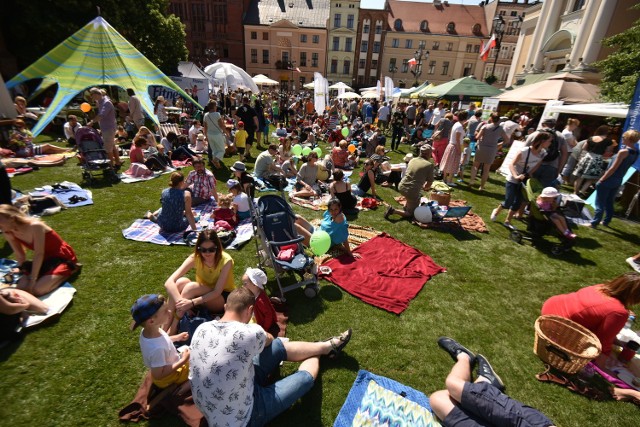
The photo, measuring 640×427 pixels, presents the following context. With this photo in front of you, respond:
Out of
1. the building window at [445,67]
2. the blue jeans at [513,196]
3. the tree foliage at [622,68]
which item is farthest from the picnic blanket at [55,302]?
the building window at [445,67]

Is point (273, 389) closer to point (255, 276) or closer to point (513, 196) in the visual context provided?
point (255, 276)

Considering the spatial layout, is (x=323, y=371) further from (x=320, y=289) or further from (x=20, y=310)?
(x=20, y=310)

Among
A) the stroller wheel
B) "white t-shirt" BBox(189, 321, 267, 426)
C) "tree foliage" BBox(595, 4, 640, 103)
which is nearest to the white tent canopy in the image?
"tree foliage" BBox(595, 4, 640, 103)

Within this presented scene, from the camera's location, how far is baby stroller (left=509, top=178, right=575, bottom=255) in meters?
5.98

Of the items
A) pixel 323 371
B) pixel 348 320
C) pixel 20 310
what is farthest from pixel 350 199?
pixel 20 310

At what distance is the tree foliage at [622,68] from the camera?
11.1 m

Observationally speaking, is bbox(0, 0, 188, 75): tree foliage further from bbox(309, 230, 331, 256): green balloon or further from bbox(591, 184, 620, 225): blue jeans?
bbox(591, 184, 620, 225): blue jeans

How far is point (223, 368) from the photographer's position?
2.21 meters

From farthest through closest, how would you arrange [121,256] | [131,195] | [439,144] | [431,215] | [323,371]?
1. [439,144]
2. [131,195]
3. [431,215]
4. [121,256]
5. [323,371]

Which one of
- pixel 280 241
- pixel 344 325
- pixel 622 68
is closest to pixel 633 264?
pixel 344 325

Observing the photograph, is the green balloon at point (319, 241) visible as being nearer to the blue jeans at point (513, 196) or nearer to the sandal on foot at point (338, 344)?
the sandal on foot at point (338, 344)

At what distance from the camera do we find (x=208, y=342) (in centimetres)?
225

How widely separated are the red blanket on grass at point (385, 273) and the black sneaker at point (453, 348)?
71cm

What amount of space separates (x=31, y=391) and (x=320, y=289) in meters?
3.36
